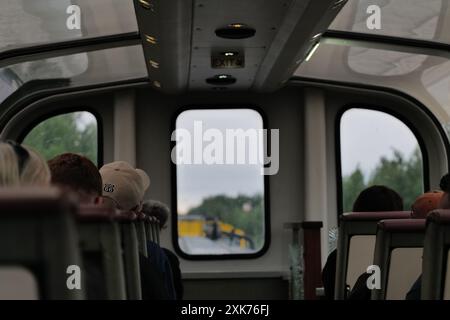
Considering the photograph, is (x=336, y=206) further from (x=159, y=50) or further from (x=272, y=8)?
(x=272, y=8)

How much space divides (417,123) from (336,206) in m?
1.18

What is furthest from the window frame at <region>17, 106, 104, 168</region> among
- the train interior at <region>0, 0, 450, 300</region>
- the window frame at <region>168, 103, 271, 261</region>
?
the window frame at <region>168, 103, 271, 261</region>

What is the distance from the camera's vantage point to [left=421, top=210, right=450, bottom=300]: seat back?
1.85 metres

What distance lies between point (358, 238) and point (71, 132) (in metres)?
5.24

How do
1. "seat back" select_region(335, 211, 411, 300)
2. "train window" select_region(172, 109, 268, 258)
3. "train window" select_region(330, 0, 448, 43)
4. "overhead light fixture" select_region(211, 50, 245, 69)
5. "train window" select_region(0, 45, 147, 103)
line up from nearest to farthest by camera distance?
"seat back" select_region(335, 211, 411, 300), "train window" select_region(330, 0, 448, 43), "overhead light fixture" select_region(211, 50, 245, 69), "train window" select_region(0, 45, 147, 103), "train window" select_region(172, 109, 268, 258)

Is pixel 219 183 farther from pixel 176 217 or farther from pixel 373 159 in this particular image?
pixel 373 159

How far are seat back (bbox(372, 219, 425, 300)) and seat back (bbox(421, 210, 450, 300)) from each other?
0.54 meters

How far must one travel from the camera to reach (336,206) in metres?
8.32

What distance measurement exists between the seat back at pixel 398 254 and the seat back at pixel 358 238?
0.59 meters

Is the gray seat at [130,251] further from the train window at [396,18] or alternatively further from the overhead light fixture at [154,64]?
the overhead light fixture at [154,64]

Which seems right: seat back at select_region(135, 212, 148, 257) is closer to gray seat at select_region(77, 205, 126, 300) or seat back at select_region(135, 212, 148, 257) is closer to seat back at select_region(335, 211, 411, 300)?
seat back at select_region(335, 211, 411, 300)

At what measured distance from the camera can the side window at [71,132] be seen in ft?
27.0

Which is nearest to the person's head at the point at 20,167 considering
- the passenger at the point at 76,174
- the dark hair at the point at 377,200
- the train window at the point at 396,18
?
the passenger at the point at 76,174
